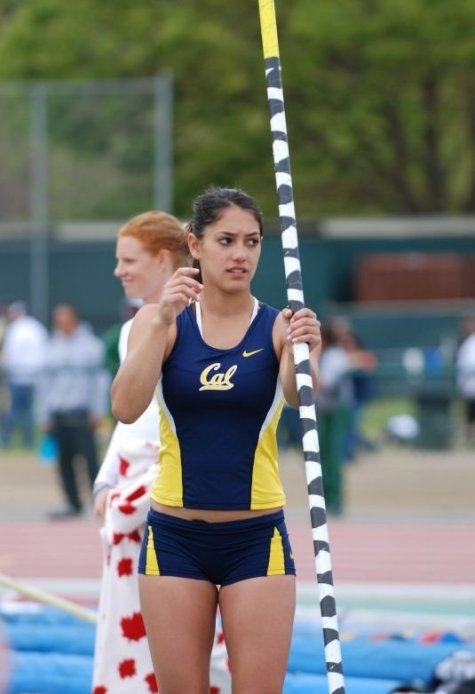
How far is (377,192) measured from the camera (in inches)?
1491

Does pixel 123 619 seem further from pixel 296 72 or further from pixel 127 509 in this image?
pixel 296 72

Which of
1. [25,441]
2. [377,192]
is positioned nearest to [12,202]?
[25,441]

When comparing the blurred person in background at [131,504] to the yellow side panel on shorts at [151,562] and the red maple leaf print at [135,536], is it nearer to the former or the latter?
the red maple leaf print at [135,536]

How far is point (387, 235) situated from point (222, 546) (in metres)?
29.3

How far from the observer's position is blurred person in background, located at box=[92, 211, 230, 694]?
6.19 m

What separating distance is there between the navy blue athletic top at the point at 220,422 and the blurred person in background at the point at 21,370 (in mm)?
14448

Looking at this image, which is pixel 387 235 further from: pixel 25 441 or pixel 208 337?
pixel 208 337

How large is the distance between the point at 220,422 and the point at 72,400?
42.5 feet

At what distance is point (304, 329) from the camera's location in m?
5.09

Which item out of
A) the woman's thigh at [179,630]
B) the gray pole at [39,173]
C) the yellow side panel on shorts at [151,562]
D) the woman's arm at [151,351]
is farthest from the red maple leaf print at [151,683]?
the gray pole at [39,173]

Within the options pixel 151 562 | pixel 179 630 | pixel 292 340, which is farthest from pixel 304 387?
pixel 179 630

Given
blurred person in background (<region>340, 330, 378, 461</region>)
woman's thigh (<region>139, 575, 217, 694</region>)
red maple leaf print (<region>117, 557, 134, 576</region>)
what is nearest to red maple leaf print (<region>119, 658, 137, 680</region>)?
red maple leaf print (<region>117, 557, 134, 576</region>)

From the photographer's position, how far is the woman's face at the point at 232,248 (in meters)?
5.19

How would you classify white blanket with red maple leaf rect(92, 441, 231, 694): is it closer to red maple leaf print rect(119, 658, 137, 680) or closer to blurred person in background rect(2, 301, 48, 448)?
red maple leaf print rect(119, 658, 137, 680)
